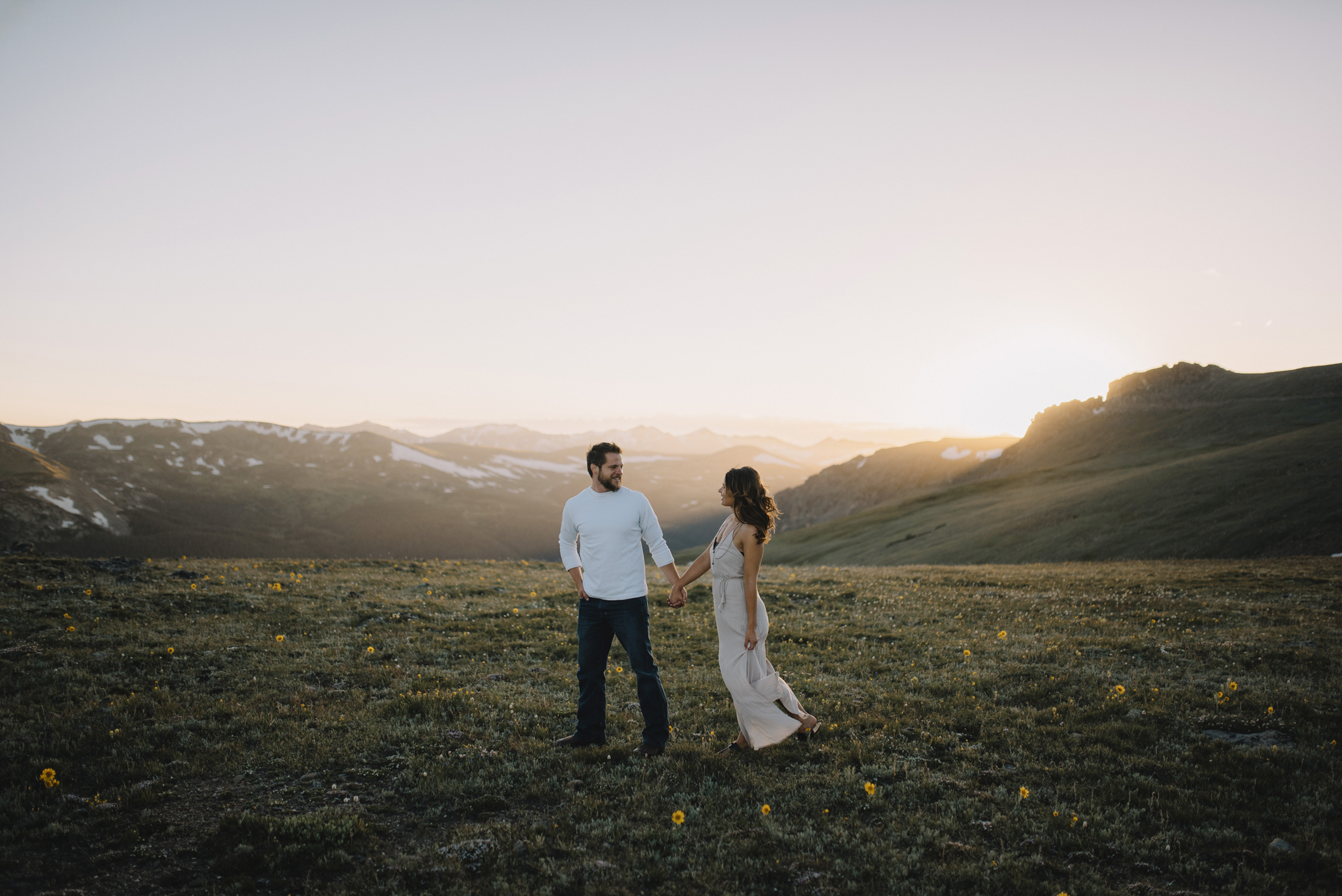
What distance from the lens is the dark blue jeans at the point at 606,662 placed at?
9.82 metres

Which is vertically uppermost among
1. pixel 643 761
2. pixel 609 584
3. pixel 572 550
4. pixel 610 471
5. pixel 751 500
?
pixel 610 471

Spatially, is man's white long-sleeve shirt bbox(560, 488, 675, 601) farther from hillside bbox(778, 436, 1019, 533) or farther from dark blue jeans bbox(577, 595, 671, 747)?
hillside bbox(778, 436, 1019, 533)

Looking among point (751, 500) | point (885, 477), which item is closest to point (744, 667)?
point (751, 500)

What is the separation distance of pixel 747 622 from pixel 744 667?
0.70m

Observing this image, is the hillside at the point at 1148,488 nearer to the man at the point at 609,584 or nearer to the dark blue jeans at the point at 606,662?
the dark blue jeans at the point at 606,662

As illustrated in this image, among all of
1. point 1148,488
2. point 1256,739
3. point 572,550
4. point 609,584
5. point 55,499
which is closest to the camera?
point 609,584

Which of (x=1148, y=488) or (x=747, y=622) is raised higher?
(x=747, y=622)

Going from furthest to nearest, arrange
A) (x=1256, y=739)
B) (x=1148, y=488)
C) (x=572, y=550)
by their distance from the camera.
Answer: (x=1148, y=488) → (x=572, y=550) → (x=1256, y=739)

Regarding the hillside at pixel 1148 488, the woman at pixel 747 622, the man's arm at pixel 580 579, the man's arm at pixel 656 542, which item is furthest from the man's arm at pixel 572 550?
the hillside at pixel 1148 488

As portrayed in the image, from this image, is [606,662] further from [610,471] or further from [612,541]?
[610,471]

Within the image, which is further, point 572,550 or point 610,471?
point 572,550

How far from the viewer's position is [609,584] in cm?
988

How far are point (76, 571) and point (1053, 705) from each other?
93.7 ft

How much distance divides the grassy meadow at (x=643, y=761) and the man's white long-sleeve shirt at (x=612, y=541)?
2652 mm
